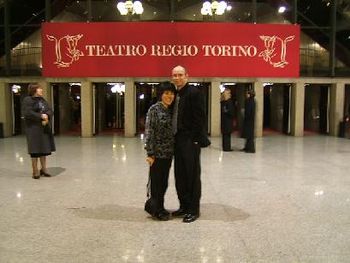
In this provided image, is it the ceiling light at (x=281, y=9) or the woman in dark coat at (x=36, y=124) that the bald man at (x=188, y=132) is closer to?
the woman in dark coat at (x=36, y=124)

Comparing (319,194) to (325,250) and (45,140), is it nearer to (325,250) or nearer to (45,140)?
(325,250)

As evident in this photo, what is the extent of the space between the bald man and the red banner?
9755 mm

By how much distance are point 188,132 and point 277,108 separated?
43.0 ft

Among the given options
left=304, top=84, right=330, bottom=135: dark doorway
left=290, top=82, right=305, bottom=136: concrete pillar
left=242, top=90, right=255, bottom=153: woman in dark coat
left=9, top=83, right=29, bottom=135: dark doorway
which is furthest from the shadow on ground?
left=304, top=84, right=330, bottom=135: dark doorway

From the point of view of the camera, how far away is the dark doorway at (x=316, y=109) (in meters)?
16.2

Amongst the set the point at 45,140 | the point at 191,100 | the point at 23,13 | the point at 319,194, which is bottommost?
the point at 319,194

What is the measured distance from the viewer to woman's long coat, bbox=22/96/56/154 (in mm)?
7484

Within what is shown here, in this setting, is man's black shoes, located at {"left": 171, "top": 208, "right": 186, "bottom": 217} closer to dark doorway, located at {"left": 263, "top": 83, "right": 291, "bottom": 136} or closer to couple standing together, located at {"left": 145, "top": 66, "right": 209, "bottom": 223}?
couple standing together, located at {"left": 145, "top": 66, "right": 209, "bottom": 223}

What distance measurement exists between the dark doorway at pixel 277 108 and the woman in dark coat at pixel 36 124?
33.0 ft

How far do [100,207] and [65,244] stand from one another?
1434mm

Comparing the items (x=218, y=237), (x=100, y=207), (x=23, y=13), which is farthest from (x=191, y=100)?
(x=23, y=13)

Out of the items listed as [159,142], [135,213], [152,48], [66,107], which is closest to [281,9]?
[152,48]

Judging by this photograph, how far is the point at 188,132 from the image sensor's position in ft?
16.5

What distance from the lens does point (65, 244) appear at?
4301 mm
